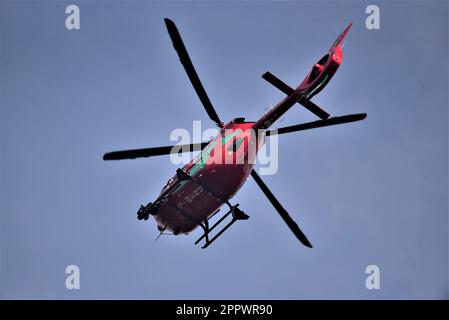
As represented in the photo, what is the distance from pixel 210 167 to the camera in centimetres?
1535

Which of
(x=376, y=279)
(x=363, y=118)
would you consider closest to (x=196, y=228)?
(x=363, y=118)

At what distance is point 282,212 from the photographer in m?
17.0

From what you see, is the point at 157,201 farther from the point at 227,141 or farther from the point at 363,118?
the point at 363,118

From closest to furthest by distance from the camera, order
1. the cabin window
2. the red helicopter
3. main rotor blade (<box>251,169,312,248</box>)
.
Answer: the red helicopter, the cabin window, main rotor blade (<box>251,169,312,248</box>)

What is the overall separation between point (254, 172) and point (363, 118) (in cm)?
371

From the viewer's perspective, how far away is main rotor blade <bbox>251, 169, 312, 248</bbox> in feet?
54.6

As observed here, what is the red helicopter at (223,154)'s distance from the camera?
1412 cm

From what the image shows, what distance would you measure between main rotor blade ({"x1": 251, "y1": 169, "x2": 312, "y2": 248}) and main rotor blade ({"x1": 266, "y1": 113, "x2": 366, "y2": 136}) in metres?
1.77

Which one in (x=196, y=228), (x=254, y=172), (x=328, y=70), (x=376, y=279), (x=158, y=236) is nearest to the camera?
(x=328, y=70)

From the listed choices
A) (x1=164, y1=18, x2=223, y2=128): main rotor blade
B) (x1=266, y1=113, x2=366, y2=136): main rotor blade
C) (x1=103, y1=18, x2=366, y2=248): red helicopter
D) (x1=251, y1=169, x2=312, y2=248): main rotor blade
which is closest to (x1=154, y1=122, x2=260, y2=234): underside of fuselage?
(x1=103, y1=18, x2=366, y2=248): red helicopter

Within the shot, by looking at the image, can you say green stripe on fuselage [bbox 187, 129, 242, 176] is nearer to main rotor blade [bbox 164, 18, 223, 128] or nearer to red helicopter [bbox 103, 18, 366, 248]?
red helicopter [bbox 103, 18, 366, 248]

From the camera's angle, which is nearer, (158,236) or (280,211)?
(280,211)

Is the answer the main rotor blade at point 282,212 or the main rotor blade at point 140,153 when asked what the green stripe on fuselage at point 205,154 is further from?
the main rotor blade at point 282,212
